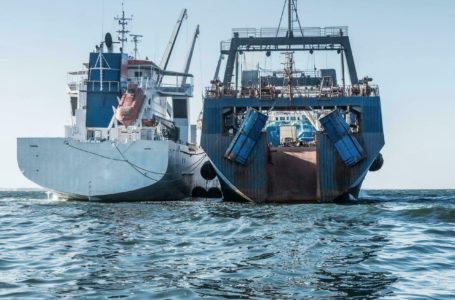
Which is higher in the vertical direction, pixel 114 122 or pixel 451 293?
pixel 114 122

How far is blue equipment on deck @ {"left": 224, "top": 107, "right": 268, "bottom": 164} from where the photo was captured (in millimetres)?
28703

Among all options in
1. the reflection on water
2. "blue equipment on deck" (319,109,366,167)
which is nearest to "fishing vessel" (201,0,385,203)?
"blue equipment on deck" (319,109,366,167)

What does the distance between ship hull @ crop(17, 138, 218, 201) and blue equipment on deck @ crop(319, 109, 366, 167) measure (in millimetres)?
9270

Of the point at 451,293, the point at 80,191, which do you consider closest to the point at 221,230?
the point at 451,293

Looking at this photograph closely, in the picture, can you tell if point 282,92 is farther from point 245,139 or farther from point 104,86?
point 104,86

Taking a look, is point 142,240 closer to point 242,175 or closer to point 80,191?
point 242,175

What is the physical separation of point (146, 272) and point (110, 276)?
679mm

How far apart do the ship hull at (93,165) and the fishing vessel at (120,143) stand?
53 millimetres

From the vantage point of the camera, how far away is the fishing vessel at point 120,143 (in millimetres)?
31391

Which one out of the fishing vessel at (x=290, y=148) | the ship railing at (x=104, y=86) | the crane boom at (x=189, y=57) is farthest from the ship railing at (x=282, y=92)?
the crane boom at (x=189, y=57)

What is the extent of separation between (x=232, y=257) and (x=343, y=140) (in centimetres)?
1727

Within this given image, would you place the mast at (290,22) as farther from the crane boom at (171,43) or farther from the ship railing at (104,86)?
the crane boom at (171,43)

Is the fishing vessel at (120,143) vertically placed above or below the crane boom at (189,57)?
below

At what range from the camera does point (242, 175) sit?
29188mm
